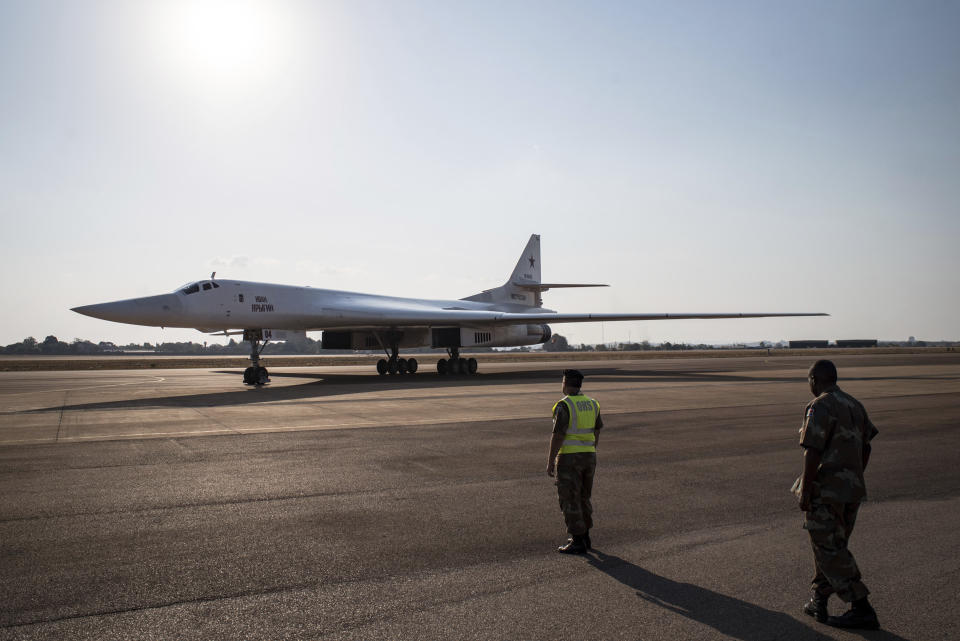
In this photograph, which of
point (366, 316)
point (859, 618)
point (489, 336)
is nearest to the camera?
point (859, 618)

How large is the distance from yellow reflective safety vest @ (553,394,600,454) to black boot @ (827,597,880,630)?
2.01 meters

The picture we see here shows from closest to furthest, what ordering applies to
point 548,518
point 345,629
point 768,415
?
1. point 345,629
2. point 548,518
3. point 768,415

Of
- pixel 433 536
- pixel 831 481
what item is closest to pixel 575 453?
pixel 433 536

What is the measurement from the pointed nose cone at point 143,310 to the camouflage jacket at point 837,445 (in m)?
20.2

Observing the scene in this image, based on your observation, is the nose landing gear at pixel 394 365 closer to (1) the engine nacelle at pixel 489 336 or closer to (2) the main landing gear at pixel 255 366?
(1) the engine nacelle at pixel 489 336

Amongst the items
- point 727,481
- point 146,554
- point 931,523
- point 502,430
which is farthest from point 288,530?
point 502,430

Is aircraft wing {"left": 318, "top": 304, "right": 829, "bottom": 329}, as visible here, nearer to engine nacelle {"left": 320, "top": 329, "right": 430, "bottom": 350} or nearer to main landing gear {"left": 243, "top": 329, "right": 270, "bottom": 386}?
engine nacelle {"left": 320, "top": 329, "right": 430, "bottom": 350}

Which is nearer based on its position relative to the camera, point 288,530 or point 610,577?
point 610,577

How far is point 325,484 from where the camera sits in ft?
24.9

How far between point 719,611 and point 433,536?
2.33 metres

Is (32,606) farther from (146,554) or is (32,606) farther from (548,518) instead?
(548,518)

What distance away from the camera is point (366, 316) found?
2841cm

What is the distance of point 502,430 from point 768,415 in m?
5.93

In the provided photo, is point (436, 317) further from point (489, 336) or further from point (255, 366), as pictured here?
point (255, 366)
